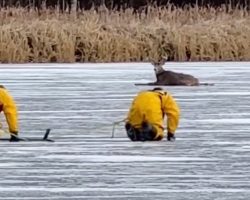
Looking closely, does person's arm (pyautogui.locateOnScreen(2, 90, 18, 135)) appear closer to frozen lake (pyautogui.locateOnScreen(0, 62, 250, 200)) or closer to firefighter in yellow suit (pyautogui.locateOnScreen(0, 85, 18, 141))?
firefighter in yellow suit (pyautogui.locateOnScreen(0, 85, 18, 141))

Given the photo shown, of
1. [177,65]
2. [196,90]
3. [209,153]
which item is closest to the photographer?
[209,153]

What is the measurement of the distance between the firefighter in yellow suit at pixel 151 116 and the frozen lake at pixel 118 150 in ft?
0.54

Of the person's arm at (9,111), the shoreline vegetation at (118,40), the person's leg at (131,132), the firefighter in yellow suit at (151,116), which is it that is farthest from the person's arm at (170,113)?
the shoreline vegetation at (118,40)

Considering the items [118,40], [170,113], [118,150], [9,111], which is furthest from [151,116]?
[118,40]

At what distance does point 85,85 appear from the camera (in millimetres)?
18250

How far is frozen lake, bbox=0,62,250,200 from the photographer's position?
27.1 feet

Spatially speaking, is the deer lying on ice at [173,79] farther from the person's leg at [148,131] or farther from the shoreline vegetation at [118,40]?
the person's leg at [148,131]

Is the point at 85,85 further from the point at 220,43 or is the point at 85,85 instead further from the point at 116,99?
the point at 220,43

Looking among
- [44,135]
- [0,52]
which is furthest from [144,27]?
[44,135]

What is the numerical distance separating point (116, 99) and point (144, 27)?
11495 millimetres

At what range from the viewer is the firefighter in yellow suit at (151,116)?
10.9 m

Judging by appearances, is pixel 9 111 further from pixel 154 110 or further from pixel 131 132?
pixel 154 110

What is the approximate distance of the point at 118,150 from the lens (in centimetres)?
1038

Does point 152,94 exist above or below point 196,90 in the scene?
above
